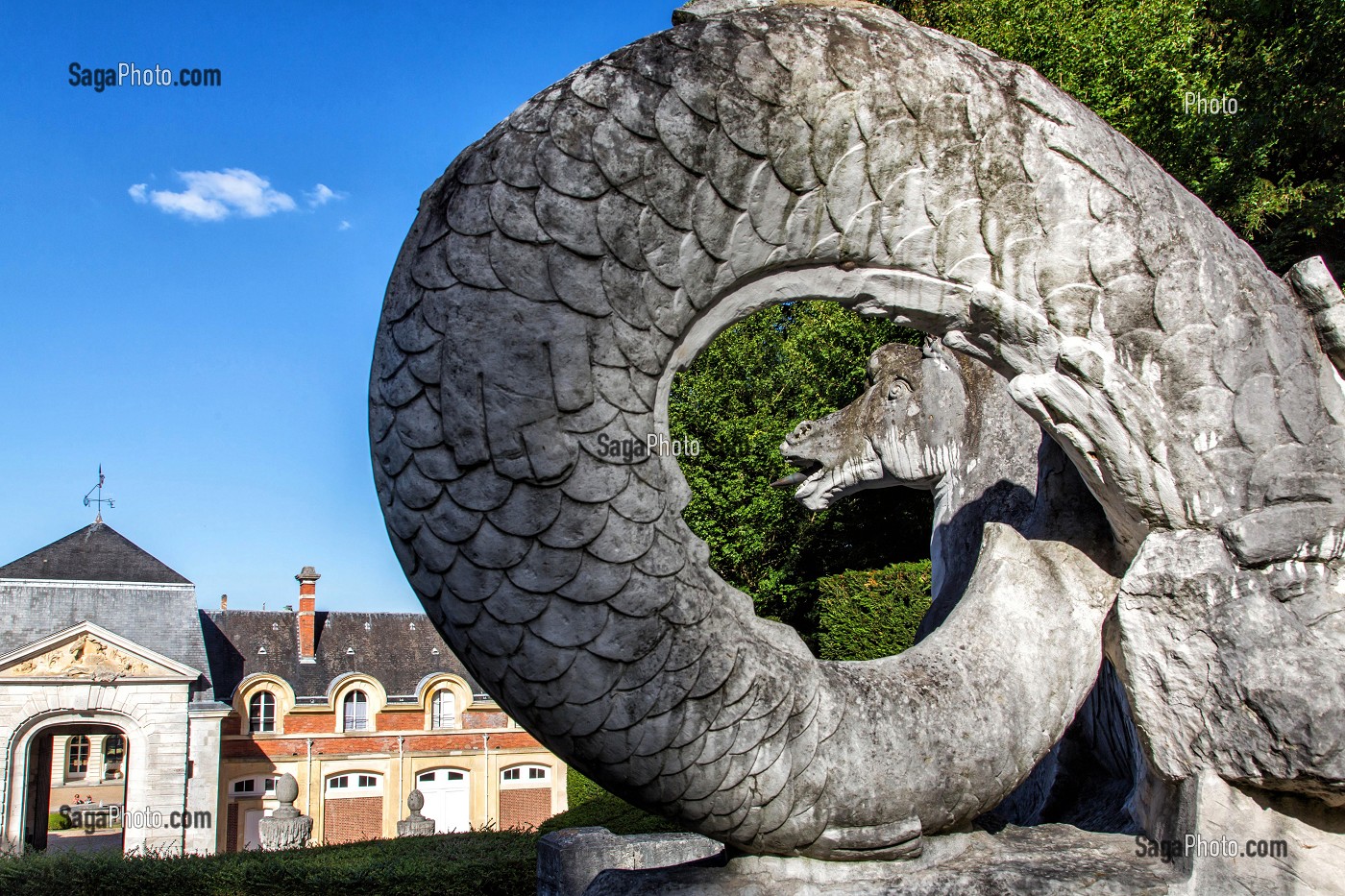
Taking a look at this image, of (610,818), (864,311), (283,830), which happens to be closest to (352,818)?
(283,830)

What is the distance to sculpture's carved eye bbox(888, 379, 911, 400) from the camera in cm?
379

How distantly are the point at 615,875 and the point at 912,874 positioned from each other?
670 millimetres

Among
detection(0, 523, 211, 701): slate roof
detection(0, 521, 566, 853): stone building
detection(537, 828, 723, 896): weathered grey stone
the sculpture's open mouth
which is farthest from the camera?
detection(0, 523, 211, 701): slate roof

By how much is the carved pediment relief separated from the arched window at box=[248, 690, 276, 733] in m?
6.43

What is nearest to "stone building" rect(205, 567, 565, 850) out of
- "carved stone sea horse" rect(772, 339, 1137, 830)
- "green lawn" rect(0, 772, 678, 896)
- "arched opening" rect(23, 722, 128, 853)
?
"arched opening" rect(23, 722, 128, 853)

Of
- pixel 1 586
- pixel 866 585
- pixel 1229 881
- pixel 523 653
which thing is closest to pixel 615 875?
pixel 523 653

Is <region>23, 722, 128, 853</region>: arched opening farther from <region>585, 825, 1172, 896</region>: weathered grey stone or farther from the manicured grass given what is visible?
<region>585, 825, 1172, 896</region>: weathered grey stone

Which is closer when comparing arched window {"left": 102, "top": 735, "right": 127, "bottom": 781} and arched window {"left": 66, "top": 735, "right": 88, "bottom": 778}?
arched window {"left": 66, "top": 735, "right": 88, "bottom": 778}

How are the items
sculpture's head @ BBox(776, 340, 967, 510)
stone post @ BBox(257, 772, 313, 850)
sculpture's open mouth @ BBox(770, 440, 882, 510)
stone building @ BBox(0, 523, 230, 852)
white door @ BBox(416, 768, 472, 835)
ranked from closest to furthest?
sculpture's head @ BBox(776, 340, 967, 510), sculpture's open mouth @ BBox(770, 440, 882, 510), stone post @ BBox(257, 772, 313, 850), stone building @ BBox(0, 523, 230, 852), white door @ BBox(416, 768, 472, 835)

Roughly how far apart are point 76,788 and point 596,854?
135 ft

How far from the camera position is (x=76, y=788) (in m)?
37.5

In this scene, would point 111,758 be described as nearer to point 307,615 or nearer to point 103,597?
point 307,615

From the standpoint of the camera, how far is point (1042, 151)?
2312 mm

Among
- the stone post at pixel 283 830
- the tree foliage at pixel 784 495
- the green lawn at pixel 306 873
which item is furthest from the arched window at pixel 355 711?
the green lawn at pixel 306 873
